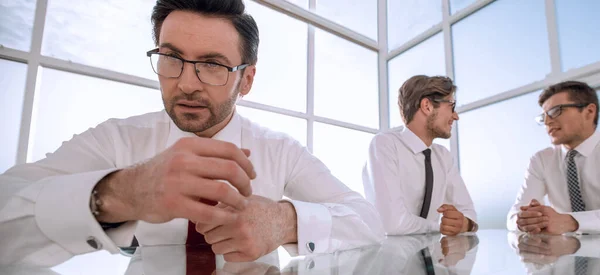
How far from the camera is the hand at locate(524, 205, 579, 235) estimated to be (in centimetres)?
151

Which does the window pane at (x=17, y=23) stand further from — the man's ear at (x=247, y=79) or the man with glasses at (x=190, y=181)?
the man's ear at (x=247, y=79)

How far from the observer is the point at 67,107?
8.22 feet

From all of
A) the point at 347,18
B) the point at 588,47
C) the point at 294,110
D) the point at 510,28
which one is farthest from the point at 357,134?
the point at 588,47

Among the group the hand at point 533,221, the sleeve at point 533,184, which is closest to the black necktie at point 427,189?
the hand at point 533,221

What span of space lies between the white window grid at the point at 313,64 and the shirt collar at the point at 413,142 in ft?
4.48

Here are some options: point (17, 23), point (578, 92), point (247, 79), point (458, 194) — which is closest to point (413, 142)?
point (458, 194)

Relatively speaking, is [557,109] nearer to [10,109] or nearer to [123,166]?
[123,166]

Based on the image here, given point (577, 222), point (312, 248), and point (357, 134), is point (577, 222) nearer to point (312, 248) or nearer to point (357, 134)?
point (312, 248)

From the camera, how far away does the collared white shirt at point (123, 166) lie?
0.61 meters

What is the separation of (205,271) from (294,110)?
3.16 meters

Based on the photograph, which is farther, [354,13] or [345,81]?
[354,13]

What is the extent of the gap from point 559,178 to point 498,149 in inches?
37.4

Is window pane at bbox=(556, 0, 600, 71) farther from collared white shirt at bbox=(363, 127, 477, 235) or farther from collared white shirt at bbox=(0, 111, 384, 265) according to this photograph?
collared white shirt at bbox=(0, 111, 384, 265)

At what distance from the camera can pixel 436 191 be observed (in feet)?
7.05
